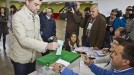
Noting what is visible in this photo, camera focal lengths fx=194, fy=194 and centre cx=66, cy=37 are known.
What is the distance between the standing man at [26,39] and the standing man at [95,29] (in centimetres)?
177

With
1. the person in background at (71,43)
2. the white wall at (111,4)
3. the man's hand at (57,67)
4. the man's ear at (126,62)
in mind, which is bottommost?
the person in background at (71,43)

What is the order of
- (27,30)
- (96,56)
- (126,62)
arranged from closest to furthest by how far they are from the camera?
(126,62), (27,30), (96,56)

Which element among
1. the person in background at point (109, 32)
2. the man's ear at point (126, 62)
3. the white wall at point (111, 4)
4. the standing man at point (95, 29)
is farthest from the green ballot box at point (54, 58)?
the white wall at point (111, 4)

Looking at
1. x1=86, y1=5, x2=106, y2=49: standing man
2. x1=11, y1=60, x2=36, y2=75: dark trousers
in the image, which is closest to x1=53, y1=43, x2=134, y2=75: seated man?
x1=11, y1=60, x2=36, y2=75: dark trousers

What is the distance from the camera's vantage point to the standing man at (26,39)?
1747mm

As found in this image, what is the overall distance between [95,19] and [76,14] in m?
0.74

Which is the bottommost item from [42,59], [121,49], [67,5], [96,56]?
[96,56]

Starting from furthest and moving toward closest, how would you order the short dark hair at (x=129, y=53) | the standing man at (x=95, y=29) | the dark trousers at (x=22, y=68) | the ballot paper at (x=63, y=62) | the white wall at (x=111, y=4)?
the white wall at (x=111, y=4) → the standing man at (x=95, y=29) → the dark trousers at (x=22, y=68) → the ballot paper at (x=63, y=62) → the short dark hair at (x=129, y=53)

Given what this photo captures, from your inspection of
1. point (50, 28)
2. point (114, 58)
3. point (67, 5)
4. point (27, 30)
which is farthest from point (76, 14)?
point (114, 58)

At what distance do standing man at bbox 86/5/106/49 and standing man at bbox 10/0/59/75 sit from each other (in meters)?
1.77

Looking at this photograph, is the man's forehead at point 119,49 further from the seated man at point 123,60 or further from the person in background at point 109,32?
the person in background at point 109,32

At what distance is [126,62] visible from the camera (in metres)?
1.37

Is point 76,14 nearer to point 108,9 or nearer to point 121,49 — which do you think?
point 121,49

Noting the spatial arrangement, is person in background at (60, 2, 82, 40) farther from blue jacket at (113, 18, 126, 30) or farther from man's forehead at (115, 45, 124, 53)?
man's forehead at (115, 45, 124, 53)
